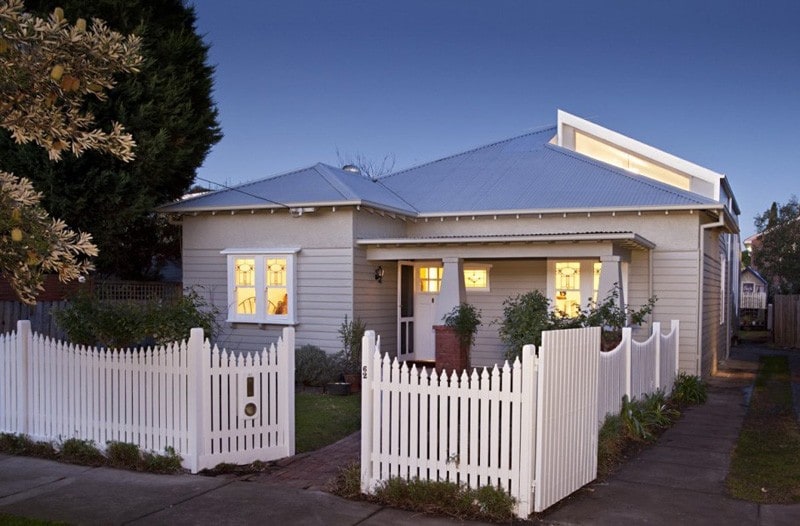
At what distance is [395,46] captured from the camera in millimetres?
19906

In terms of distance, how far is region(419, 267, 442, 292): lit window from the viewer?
1675 cm

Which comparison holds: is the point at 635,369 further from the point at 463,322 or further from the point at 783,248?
the point at 783,248

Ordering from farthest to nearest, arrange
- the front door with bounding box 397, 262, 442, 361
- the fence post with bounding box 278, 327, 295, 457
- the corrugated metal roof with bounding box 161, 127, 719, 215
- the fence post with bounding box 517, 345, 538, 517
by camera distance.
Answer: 1. the front door with bounding box 397, 262, 442, 361
2. the corrugated metal roof with bounding box 161, 127, 719, 215
3. the fence post with bounding box 278, 327, 295, 457
4. the fence post with bounding box 517, 345, 538, 517

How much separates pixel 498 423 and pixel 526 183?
11144 mm

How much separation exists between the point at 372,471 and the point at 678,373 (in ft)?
29.1

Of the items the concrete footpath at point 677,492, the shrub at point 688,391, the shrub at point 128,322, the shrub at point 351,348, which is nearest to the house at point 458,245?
the shrub at point 351,348

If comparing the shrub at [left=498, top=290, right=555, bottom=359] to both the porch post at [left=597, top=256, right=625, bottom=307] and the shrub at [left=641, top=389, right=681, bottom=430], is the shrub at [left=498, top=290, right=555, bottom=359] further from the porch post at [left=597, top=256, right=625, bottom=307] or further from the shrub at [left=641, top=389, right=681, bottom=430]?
the porch post at [left=597, top=256, right=625, bottom=307]

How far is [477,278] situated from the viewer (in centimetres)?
1620

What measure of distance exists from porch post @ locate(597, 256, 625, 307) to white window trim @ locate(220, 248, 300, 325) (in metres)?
5.96

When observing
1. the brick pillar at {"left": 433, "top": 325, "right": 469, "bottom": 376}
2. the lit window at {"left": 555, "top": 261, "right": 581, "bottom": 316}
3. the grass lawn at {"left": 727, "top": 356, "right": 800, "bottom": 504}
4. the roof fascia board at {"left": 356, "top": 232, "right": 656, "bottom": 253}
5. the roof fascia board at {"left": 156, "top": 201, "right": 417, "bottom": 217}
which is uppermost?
the roof fascia board at {"left": 156, "top": 201, "right": 417, "bottom": 217}

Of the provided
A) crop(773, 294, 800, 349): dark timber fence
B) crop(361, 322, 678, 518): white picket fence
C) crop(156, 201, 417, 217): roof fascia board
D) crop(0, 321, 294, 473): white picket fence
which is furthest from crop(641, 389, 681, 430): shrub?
crop(773, 294, 800, 349): dark timber fence

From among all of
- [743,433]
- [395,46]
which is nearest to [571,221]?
[743,433]

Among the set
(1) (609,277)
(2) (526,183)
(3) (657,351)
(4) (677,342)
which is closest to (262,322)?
(2) (526,183)

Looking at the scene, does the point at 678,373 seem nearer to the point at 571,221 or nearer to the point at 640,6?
the point at 571,221
